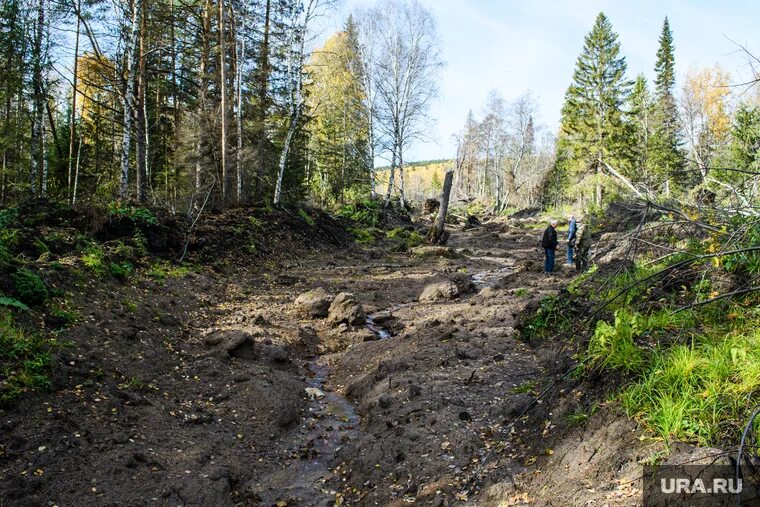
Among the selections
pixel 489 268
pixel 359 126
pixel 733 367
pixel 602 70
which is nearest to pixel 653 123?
pixel 602 70

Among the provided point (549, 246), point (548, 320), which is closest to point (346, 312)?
point (548, 320)

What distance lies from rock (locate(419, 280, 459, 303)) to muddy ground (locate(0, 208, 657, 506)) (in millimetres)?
1267

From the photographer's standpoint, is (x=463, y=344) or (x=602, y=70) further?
(x=602, y=70)

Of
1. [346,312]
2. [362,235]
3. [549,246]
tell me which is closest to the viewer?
[346,312]

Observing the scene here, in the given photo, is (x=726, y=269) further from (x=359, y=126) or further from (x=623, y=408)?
(x=359, y=126)

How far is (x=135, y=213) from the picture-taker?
1070 cm

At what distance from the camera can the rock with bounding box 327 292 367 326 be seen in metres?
9.09

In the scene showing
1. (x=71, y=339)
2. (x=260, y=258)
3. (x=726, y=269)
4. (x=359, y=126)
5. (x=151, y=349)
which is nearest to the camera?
(x=726, y=269)

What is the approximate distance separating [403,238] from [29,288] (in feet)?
52.4

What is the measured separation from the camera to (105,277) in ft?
25.2

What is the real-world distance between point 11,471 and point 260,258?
1009cm

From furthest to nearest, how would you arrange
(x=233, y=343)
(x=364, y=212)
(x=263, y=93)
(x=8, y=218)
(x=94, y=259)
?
(x=364, y=212), (x=263, y=93), (x=8, y=218), (x=94, y=259), (x=233, y=343)

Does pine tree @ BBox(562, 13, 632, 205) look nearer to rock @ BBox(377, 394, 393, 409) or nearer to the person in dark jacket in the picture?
the person in dark jacket

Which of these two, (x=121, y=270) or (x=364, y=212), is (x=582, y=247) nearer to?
(x=121, y=270)
